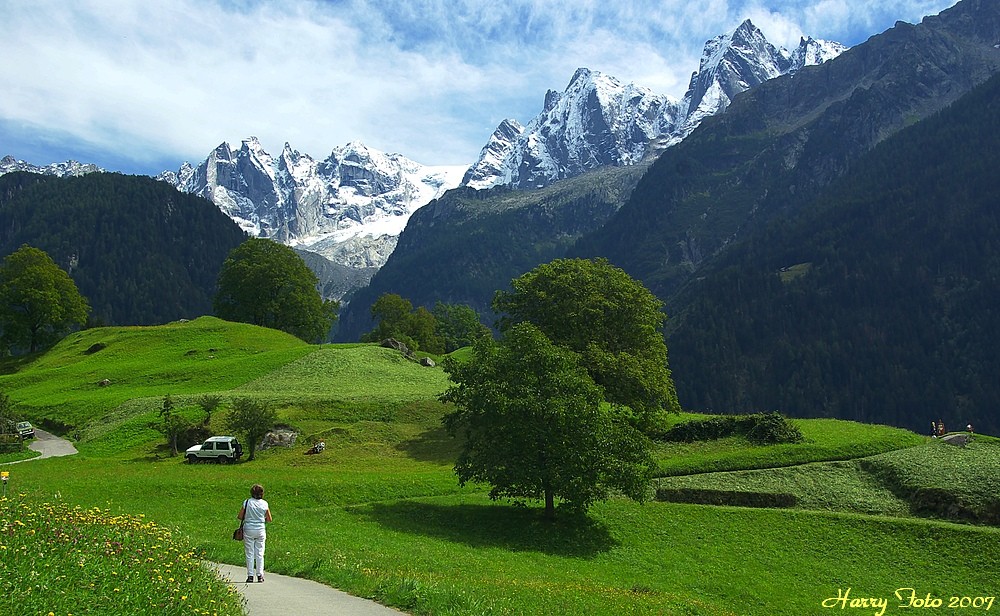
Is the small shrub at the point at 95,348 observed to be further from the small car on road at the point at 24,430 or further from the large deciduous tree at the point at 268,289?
the small car on road at the point at 24,430

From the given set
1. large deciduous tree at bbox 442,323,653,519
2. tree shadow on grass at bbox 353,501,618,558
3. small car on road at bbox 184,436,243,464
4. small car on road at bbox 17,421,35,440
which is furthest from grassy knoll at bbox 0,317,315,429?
large deciduous tree at bbox 442,323,653,519

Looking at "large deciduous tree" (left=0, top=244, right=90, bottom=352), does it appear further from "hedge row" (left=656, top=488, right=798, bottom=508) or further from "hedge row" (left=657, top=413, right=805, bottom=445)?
"hedge row" (left=656, top=488, right=798, bottom=508)

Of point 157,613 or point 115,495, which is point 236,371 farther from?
point 157,613

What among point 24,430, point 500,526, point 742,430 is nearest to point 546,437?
point 500,526

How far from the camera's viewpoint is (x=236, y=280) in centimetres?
12175

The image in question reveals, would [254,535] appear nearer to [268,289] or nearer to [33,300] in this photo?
[268,289]

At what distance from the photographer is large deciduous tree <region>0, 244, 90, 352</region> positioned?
108 meters

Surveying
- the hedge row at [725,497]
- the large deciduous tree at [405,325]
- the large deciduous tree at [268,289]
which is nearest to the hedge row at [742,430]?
the hedge row at [725,497]

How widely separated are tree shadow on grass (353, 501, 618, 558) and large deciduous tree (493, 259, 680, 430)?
24.6 metres

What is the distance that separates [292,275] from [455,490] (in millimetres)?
89830

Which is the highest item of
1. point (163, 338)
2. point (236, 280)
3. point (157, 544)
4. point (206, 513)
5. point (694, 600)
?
point (236, 280)

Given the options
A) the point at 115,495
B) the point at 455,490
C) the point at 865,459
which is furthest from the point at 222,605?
the point at 865,459

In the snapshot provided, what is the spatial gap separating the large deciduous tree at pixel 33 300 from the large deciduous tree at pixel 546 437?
9784 cm

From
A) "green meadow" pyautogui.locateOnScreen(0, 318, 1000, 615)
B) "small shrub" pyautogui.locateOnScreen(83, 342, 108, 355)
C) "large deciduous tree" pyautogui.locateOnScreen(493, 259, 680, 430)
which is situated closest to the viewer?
"green meadow" pyautogui.locateOnScreen(0, 318, 1000, 615)
